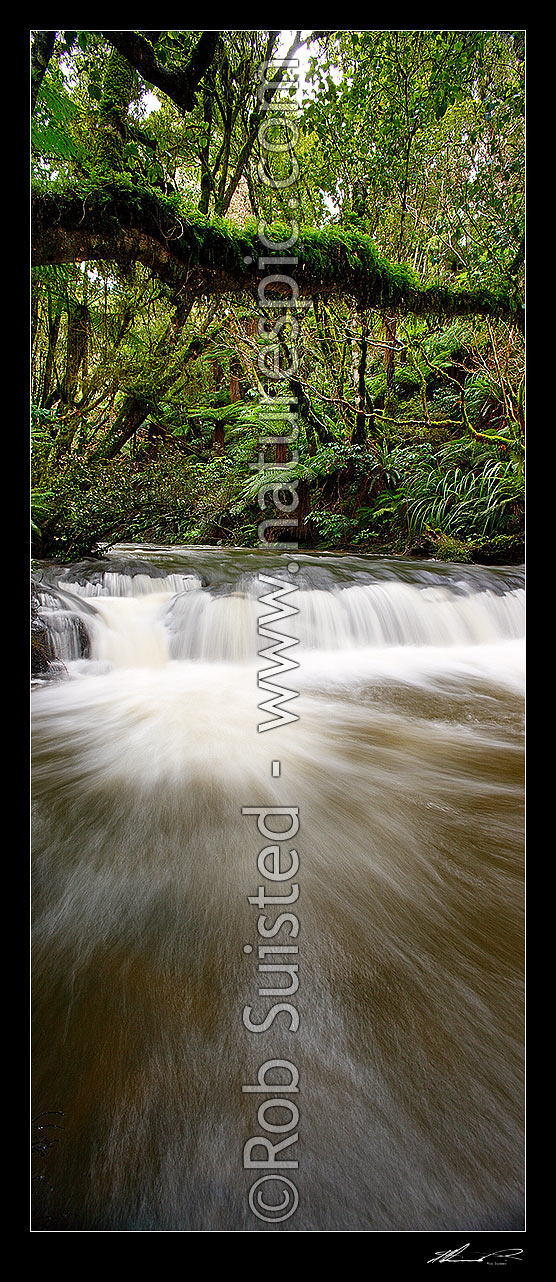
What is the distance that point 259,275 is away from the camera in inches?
77.0

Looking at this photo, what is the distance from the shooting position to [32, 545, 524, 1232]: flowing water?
72cm

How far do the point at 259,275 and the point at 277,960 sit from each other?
2.14 m

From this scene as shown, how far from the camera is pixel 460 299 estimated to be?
2494 mm

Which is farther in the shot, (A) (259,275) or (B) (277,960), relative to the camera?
(A) (259,275)

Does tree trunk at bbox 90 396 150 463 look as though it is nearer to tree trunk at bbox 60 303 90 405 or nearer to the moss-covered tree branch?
tree trunk at bbox 60 303 90 405

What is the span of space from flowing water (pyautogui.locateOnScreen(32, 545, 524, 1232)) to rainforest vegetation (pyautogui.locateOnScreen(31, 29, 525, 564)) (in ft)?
3.08

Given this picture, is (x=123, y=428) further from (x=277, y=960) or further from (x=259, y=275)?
(x=277, y=960)

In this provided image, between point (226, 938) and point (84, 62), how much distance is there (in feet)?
7.96

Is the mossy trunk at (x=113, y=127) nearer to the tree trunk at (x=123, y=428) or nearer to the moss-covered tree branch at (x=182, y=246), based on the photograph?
the moss-covered tree branch at (x=182, y=246)

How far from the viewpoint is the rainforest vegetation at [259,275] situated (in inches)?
68.4

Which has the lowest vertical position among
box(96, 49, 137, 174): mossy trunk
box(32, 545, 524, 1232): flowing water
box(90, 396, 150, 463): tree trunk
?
box(32, 545, 524, 1232): flowing water
